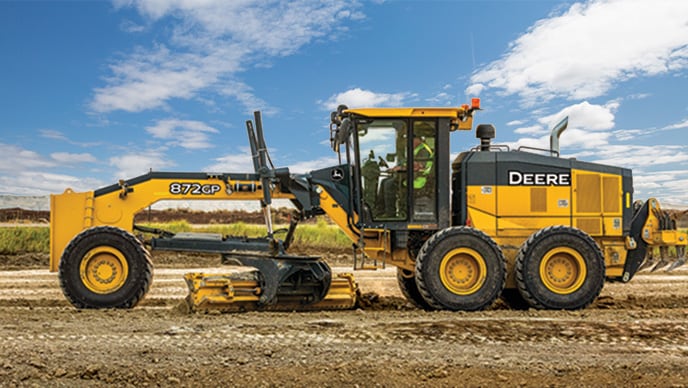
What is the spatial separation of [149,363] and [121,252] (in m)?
3.53

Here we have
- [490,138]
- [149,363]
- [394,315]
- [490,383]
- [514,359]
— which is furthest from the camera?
[490,138]

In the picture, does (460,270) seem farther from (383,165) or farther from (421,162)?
(383,165)

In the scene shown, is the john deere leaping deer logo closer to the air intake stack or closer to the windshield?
the windshield

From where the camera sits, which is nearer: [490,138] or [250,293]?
[250,293]

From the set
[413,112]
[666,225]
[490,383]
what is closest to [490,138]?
[413,112]

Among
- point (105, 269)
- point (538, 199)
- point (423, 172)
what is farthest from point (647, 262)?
point (105, 269)

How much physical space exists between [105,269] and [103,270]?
0.03m

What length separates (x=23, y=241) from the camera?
74.8 ft

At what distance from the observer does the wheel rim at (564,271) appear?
9.29 m

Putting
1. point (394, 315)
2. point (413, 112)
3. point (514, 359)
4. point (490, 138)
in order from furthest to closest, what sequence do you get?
point (490, 138)
point (413, 112)
point (394, 315)
point (514, 359)

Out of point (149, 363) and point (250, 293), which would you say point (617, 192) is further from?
point (149, 363)

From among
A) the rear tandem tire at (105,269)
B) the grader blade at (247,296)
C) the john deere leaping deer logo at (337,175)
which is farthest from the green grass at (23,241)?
the john deere leaping deer logo at (337,175)

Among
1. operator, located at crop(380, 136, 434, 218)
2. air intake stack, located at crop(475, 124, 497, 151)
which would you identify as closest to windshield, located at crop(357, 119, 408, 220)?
operator, located at crop(380, 136, 434, 218)

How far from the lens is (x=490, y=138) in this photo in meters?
10.2
